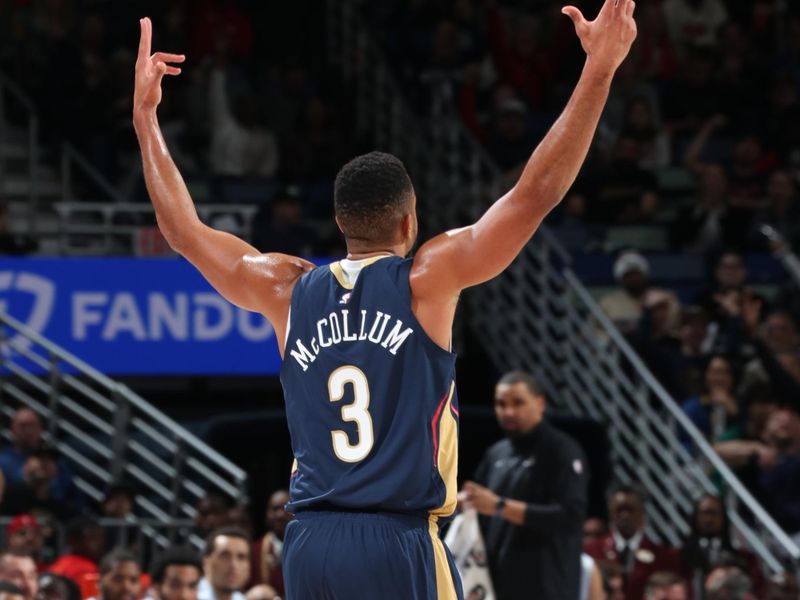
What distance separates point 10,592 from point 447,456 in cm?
419

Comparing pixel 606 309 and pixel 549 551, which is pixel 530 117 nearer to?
pixel 606 309

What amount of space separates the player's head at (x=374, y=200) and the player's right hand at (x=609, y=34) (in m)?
0.56

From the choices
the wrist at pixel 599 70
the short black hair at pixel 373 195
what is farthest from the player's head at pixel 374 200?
the wrist at pixel 599 70

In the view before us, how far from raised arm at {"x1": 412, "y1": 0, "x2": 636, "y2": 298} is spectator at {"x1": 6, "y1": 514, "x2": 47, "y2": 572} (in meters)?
5.89

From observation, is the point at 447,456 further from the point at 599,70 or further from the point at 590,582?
the point at 590,582

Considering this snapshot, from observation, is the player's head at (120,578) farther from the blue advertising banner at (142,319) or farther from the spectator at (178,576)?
the blue advertising banner at (142,319)

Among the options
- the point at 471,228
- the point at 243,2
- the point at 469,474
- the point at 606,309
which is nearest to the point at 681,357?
the point at 606,309

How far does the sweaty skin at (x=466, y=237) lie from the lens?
4129mm

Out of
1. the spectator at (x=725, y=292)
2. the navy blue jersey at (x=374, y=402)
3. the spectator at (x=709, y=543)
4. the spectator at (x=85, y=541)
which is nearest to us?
the navy blue jersey at (x=374, y=402)

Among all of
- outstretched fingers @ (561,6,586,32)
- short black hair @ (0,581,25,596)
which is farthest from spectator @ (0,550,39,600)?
outstretched fingers @ (561,6,586,32)

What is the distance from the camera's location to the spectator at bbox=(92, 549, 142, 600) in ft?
28.8

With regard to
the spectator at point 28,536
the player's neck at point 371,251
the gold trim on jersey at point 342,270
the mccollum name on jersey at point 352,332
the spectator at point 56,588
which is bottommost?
the spectator at point 56,588

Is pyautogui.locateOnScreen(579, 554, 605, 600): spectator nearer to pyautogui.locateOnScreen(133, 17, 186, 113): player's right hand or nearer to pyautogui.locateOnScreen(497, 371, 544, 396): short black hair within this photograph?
pyautogui.locateOnScreen(497, 371, 544, 396): short black hair

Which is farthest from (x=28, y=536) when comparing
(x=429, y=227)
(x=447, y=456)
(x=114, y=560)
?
(x=447, y=456)
